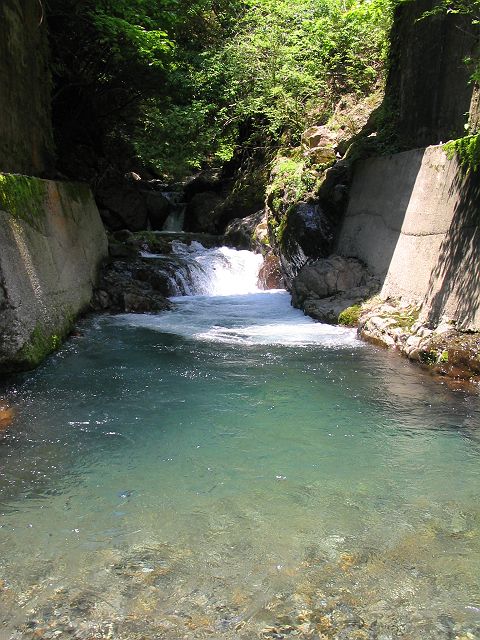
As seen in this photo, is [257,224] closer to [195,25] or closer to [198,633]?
[195,25]

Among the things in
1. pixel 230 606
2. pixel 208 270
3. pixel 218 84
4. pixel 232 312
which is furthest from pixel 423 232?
pixel 218 84

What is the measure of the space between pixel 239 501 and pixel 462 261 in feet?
15.7

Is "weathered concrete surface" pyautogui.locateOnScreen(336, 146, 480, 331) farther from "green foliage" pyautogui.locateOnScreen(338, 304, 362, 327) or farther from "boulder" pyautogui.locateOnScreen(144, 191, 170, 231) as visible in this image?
"boulder" pyautogui.locateOnScreen(144, 191, 170, 231)

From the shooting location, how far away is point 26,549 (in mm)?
3346

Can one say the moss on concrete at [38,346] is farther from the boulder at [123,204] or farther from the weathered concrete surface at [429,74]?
the boulder at [123,204]

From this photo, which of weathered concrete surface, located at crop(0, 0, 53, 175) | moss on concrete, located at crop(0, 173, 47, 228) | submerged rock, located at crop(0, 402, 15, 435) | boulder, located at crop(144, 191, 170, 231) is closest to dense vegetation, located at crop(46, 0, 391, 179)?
boulder, located at crop(144, 191, 170, 231)

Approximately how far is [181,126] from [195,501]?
12.1 metres

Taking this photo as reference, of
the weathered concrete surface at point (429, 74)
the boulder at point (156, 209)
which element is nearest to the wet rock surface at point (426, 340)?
the weathered concrete surface at point (429, 74)

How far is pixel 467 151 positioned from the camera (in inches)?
288

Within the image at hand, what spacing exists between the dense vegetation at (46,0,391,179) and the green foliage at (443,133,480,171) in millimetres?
7288

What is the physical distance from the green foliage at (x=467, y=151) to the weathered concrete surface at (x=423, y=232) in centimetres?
12

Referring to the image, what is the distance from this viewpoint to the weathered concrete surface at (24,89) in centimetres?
775

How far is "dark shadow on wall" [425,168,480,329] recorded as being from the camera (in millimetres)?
6930

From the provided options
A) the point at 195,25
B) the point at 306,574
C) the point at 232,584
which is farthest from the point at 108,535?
the point at 195,25
